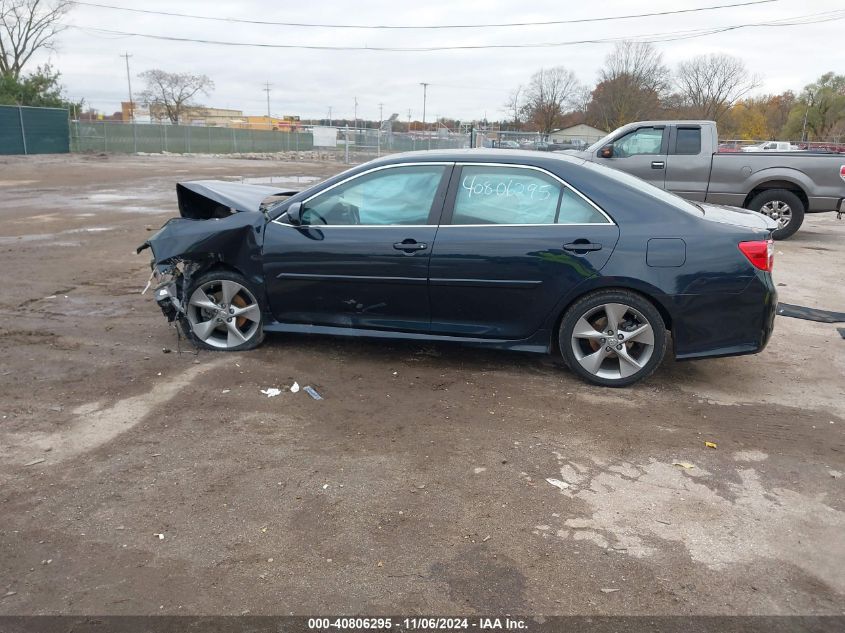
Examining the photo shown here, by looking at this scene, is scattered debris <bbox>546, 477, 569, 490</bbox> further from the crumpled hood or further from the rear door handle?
the crumpled hood

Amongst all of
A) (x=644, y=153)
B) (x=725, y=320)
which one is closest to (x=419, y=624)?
(x=725, y=320)

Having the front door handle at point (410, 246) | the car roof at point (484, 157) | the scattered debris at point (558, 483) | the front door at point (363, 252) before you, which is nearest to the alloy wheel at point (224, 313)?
the front door at point (363, 252)

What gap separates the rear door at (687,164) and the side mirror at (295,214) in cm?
866

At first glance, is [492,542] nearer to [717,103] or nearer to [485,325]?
[485,325]

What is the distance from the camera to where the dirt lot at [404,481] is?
112 inches

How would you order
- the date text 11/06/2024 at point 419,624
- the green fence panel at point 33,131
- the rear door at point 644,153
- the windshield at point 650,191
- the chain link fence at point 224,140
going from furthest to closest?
the chain link fence at point 224,140, the green fence panel at point 33,131, the rear door at point 644,153, the windshield at point 650,191, the date text 11/06/2024 at point 419,624

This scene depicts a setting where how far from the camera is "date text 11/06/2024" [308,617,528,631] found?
260cm

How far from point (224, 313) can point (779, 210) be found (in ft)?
33.4

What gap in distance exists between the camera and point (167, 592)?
279 centimetres

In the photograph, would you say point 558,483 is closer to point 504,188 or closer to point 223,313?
point 504,188

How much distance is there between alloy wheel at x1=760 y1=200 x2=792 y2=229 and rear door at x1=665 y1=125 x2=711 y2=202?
3.50 feet

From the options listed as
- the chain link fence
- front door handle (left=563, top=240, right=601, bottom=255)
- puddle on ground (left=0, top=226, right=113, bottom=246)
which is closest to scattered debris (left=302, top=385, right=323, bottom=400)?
front door handle (left=563, top=240, right=601, bottom=255)

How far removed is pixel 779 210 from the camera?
1185cm

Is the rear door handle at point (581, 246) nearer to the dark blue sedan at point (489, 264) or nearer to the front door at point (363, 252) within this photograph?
the dark blue sedan at point (489, 264)
